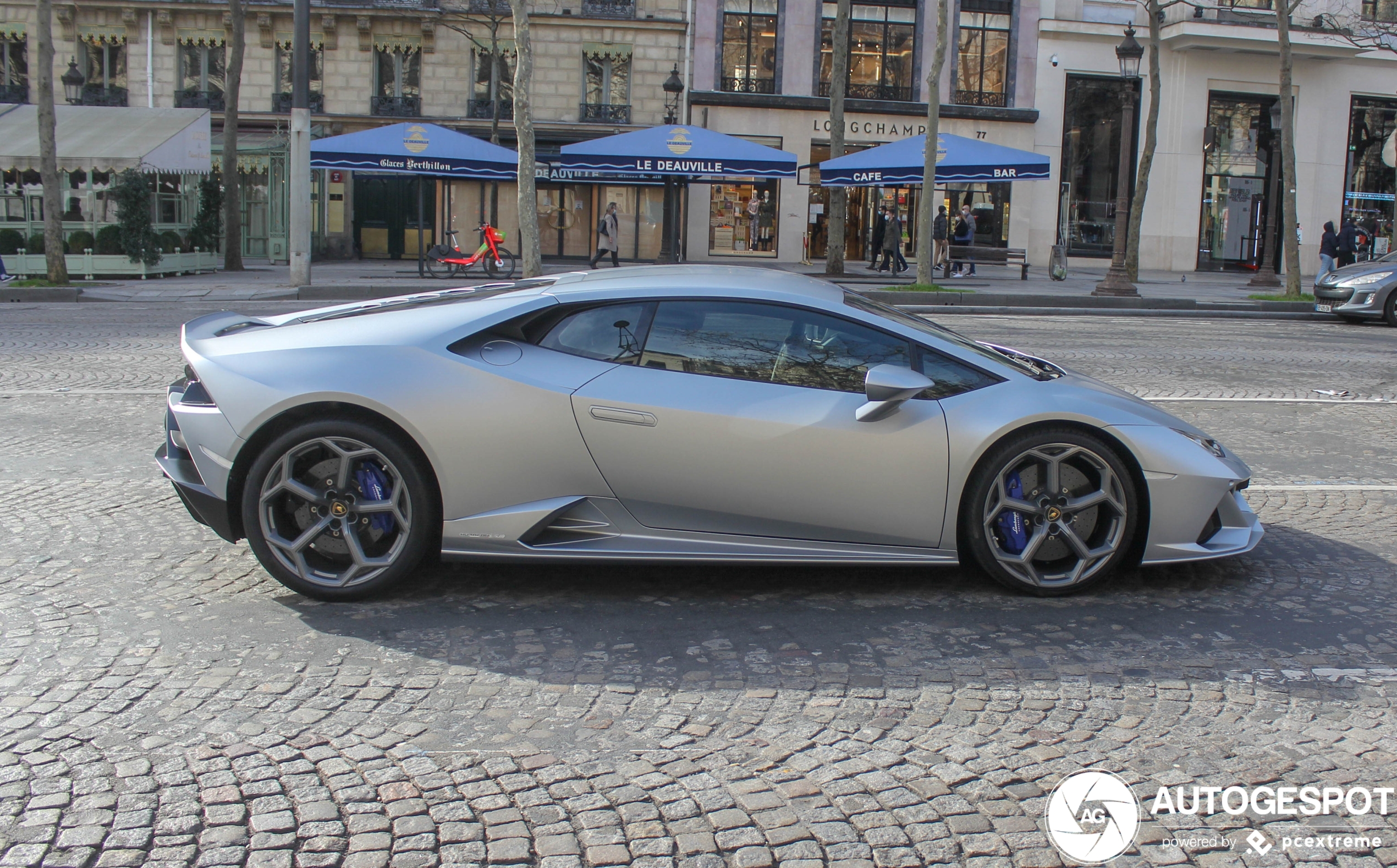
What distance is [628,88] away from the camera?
114 ft

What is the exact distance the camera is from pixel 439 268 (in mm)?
29656

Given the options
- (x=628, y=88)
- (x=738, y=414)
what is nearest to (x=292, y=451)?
(x=738, y=414)

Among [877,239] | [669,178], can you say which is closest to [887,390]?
[669,178]

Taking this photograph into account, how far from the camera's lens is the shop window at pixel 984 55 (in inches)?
1399

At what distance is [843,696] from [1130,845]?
102 centimetres

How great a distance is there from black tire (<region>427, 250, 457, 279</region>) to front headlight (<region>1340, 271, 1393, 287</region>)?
1646 cm

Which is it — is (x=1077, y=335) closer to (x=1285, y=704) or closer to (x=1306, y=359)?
(x=1306, y=359)

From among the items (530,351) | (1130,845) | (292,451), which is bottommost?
(1130,845)

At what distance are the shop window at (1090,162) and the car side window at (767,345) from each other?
33.8m

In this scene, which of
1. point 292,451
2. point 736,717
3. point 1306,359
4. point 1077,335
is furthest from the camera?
point 1077,335

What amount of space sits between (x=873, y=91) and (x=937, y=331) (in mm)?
32052

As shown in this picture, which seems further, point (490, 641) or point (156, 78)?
point (156, 78)

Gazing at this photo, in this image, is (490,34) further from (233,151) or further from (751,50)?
(233,151)

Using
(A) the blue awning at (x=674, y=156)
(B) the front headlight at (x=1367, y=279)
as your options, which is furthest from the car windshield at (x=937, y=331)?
(A) the blue awning at (x=674, y=156)
